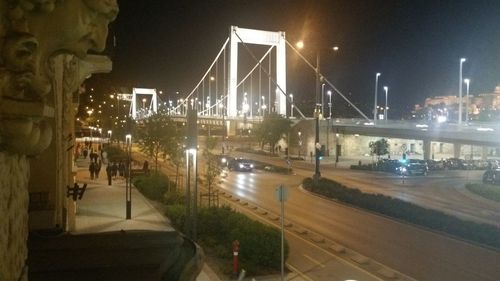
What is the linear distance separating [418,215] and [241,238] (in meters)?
9.48

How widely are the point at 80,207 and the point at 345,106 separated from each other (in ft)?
467

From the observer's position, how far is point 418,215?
22.2 meters

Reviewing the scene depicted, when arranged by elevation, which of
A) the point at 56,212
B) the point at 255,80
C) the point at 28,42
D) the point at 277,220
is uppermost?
the point at 255,80

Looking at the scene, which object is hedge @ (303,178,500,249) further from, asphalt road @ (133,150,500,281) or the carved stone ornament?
the carved stone ornament

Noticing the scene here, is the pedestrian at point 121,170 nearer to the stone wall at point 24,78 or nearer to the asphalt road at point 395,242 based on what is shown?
the asphalt road at point 395,242

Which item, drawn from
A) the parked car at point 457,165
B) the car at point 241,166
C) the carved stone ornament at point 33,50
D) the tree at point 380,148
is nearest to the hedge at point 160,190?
the car at point 241,166

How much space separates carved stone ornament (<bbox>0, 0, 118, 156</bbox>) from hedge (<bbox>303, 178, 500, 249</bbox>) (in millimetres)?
17492

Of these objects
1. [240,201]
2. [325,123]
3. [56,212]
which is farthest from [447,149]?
[56,212]

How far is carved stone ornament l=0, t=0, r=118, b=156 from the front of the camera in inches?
95.6

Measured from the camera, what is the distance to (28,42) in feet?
8.02

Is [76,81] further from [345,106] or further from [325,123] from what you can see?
[345,106]

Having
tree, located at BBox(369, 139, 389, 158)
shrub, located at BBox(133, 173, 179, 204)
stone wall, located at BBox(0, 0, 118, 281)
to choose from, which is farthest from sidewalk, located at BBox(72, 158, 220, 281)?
tree, located at BBox(369, 139, 389, 158)

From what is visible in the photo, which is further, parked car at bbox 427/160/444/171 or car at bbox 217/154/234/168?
parked car at bbox 427/160/444/171

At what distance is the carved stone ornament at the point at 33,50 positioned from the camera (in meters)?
2.43
